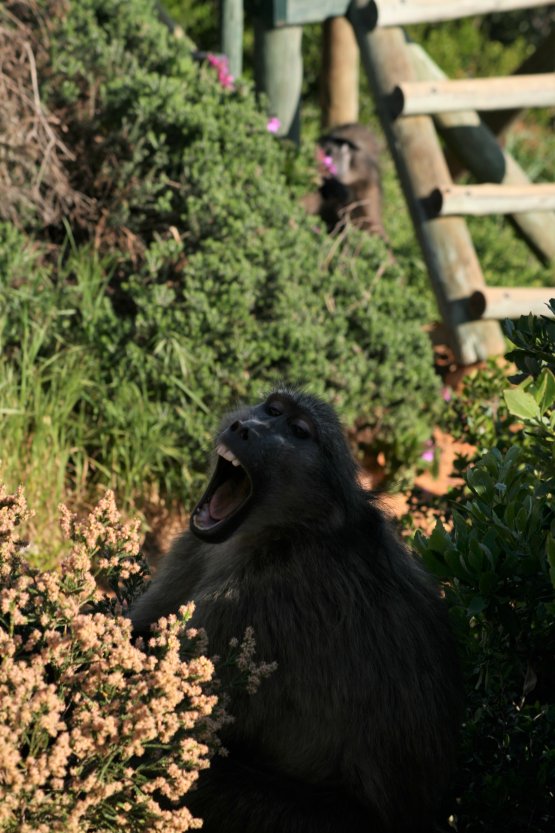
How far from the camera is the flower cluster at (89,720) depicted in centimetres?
191

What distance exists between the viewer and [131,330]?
17.9ft

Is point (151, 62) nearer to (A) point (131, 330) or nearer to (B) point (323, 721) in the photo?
(A) point (131, 330)

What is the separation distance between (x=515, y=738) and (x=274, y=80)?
5.21 metres

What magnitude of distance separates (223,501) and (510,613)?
0.80 m

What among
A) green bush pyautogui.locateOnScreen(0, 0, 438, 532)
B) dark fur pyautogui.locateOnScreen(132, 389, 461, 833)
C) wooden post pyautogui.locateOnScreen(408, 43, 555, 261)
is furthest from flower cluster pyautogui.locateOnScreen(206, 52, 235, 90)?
dark fur pyautogui.locateOnScreen(132, 389, 461, 833)

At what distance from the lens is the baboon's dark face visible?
9.52 ft

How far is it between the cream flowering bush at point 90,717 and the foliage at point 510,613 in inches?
25.9

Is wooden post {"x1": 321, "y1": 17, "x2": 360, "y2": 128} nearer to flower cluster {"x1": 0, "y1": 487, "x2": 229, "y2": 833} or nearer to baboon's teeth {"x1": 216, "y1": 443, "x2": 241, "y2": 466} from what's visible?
baboon's teeth {"x1": 216, "y1": 443, "x2": 241, "y2": 466}

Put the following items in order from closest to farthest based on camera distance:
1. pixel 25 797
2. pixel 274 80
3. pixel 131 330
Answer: pixel 25 797
pixel 131 330
pixel 274 80

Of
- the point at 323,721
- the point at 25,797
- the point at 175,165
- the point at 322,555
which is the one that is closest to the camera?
the point at 25,797

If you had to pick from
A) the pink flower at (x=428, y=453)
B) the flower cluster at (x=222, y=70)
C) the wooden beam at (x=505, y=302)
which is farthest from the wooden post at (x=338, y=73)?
the pink flower at (x=428, y=453)

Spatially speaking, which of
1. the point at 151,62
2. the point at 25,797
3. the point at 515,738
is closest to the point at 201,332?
the point at 151,62

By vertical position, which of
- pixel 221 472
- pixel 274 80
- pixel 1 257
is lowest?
pixel 221 472

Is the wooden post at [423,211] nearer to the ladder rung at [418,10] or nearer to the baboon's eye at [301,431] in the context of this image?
the ladder rung at [418,10]
